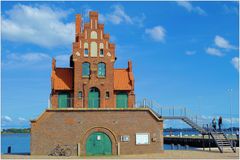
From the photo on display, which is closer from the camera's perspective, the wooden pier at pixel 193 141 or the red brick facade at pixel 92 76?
the red brick facade at pixel 92 76

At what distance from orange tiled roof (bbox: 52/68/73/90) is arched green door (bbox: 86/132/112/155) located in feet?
18.5

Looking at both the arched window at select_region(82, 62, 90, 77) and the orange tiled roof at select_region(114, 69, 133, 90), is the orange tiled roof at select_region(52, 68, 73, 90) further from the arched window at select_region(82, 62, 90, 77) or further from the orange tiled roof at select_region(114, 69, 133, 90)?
the orange tiled roof at select_region(114, 69, 133, 90)

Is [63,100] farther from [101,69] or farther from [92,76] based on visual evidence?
[101,69]

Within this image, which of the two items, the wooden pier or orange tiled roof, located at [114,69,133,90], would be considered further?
the wooden pier

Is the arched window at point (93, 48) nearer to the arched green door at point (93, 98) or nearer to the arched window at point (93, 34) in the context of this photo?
the arched window at point (93, 34)

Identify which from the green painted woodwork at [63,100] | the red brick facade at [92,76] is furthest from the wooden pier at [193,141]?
the green painted woodwork at [63,100]

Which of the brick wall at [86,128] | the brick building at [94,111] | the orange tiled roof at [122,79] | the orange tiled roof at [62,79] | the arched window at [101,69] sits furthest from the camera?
the orange tiled roof at [122,79]

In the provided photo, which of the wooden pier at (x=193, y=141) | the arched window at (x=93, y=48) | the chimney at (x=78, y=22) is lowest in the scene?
the wooden pier at (x=193, y=141)

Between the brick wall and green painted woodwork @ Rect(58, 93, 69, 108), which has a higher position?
green painted woodwork @ Rect(58, 93, 69, 108)

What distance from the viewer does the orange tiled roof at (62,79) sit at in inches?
1567

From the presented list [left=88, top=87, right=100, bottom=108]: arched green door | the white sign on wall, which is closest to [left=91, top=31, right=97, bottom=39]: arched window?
[left=88, top=87, right=100, bottom=108]: arched green door

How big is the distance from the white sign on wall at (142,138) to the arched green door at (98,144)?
265 cm

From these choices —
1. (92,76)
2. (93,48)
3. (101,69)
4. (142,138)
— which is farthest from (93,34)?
(142,138)

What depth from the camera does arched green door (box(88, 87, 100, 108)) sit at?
39.4 metres
